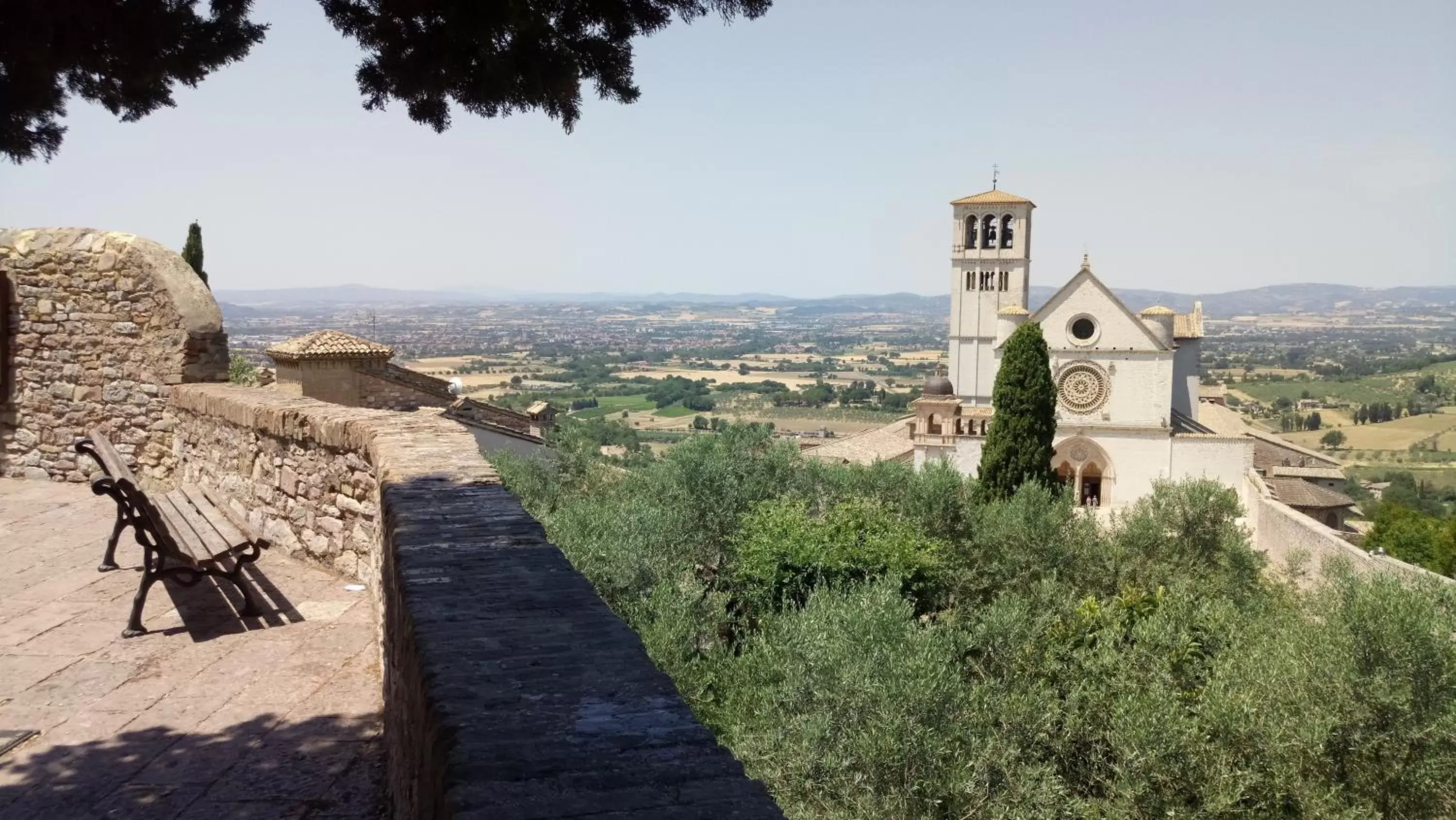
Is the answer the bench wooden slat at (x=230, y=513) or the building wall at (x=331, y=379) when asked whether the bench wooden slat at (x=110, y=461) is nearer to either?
the bench wooden slat at (x=230, y=513)

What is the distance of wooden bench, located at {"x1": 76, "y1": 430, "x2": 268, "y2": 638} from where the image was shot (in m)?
5.17

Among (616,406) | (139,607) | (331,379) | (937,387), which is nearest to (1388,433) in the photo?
(616,406)

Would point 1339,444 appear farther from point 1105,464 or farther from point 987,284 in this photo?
point 1105,464

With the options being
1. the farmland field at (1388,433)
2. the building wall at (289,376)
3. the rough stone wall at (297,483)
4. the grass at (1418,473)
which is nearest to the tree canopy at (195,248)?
the building wall at (289,376)

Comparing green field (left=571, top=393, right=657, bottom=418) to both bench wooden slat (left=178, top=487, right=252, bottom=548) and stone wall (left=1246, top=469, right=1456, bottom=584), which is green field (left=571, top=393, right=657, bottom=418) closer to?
stone wall (left=1246, top=469, right=1456, bottom=584)

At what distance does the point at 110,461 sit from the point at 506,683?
505 centimetres

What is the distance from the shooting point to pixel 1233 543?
58.3ft

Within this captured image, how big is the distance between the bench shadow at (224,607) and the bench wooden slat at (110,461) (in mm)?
639

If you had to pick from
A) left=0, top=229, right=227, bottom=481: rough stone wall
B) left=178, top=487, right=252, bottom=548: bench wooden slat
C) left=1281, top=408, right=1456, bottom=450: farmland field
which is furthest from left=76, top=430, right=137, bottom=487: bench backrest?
left=1281, top=408, right=1456, bottom=450: farmland field

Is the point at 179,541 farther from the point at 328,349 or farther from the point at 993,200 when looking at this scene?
the point at 993,200

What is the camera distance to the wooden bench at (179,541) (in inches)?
204

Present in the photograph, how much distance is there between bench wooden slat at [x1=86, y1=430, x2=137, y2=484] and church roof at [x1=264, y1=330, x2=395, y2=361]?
8.39m

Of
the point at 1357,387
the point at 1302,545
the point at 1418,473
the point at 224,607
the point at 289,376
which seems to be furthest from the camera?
the point at 1357,387

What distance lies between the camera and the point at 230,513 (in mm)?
6230
